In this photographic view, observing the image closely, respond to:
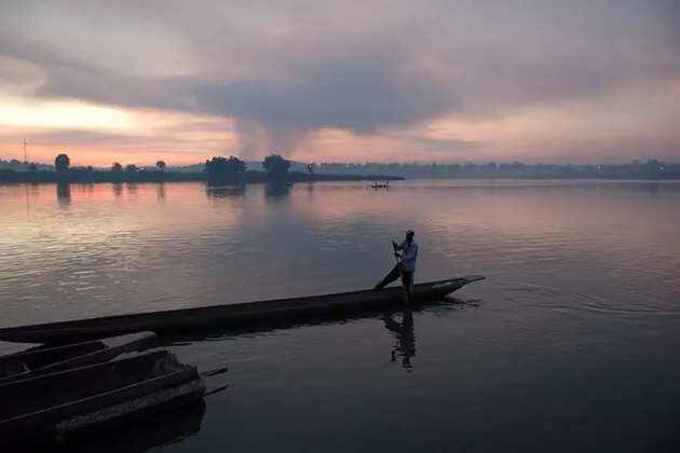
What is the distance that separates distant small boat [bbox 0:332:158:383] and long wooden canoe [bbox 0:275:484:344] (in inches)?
74.6

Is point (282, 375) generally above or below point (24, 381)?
below

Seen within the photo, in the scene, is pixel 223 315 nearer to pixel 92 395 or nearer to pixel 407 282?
pixel 92 395

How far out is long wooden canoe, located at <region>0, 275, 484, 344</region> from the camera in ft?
46.0

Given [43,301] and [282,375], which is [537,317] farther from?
[43,301]

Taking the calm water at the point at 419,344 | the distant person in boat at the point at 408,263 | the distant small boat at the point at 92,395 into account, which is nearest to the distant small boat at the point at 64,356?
the distant small boat at the point at 92,395

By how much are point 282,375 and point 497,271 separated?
17329 millimetres

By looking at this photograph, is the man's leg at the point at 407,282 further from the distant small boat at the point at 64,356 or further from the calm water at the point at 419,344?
the distant small boat at the point at 64,356

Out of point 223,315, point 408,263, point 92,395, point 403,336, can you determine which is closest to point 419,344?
point 403,336

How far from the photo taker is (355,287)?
2422 cm

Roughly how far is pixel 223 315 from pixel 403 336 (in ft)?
19.5

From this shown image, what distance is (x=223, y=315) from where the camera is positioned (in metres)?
16.5

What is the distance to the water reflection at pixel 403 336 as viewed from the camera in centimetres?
1448

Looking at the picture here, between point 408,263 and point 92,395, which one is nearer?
point 92,395

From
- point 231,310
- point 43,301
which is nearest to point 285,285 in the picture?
point 231,310
